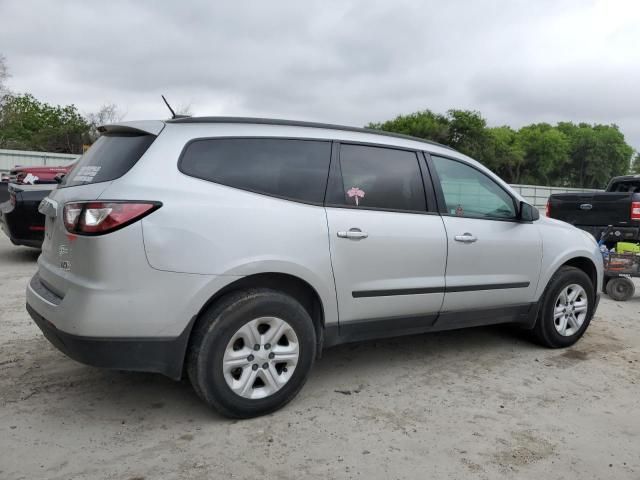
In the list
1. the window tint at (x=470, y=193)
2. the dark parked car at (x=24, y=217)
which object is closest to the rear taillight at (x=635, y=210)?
the window tint at (x=470, y=193)

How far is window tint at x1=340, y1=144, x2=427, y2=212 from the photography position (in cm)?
372

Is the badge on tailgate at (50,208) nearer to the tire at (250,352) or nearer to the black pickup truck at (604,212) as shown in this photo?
the tire at (250,352)

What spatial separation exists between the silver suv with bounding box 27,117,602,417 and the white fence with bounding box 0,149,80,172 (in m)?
25.4

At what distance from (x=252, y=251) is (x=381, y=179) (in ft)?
3.88

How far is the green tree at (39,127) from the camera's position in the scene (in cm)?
4415

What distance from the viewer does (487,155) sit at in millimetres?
60406

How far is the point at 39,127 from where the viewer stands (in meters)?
54.4

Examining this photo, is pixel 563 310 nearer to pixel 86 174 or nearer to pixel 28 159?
pixel 86 174

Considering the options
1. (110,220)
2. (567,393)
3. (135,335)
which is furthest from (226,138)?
(567,393)

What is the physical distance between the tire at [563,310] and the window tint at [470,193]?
80cm

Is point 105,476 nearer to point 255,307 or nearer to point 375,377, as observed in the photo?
point 255,307

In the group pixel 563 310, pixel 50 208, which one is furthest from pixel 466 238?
pixel 50 208

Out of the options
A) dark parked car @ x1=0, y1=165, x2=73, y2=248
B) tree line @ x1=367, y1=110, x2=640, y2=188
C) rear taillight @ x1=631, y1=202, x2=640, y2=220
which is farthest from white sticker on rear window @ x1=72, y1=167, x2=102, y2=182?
tree line @ x1=367, y1=110, x2=640, y2=188

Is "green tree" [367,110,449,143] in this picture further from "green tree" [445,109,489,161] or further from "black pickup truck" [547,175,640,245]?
"black pickup truck" [547,175,640,245]
